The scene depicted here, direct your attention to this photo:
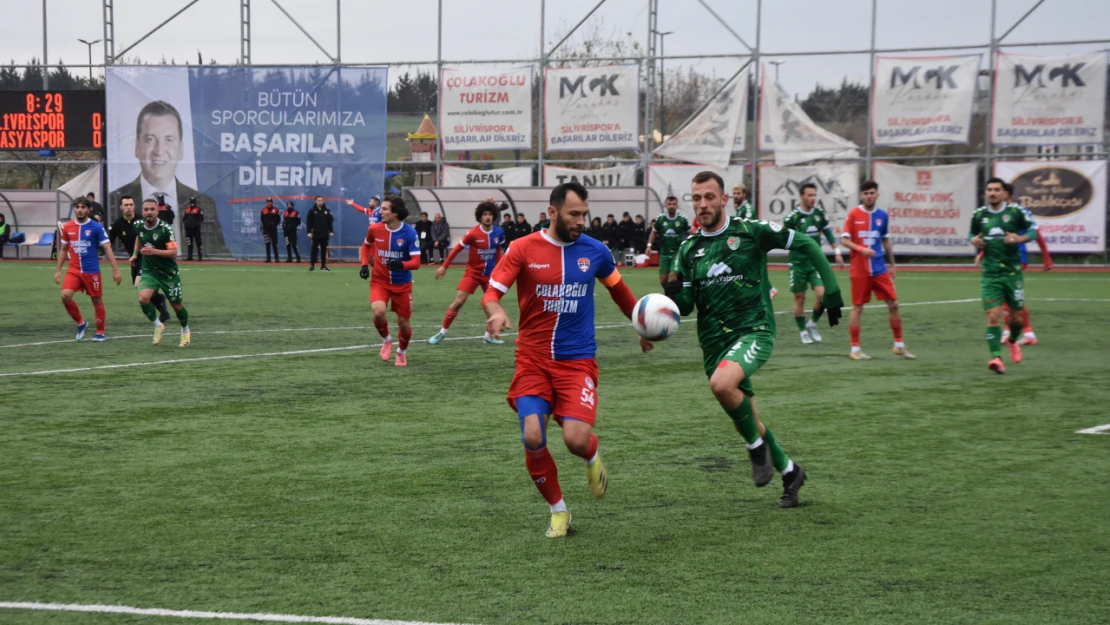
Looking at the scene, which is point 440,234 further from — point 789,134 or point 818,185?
point 818,185

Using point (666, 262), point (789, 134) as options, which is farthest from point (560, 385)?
point (789, 134)

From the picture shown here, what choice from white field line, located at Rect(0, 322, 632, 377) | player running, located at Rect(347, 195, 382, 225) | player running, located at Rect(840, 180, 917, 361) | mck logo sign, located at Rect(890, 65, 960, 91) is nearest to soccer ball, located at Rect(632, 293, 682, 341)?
player running, located at Rect(840, 180, 917, 361)

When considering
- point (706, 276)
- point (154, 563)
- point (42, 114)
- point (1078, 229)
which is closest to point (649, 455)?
point (706, 276)

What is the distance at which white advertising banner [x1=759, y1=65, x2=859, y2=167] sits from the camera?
36812mm

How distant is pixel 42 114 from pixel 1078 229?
3334cm

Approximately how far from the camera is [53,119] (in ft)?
132

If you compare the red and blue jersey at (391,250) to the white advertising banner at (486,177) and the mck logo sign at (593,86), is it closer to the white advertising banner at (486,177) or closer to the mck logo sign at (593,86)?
the mck logo sign at (593,86)

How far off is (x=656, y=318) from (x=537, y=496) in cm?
141

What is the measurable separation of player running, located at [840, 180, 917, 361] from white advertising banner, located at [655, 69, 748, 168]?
22.5 meters

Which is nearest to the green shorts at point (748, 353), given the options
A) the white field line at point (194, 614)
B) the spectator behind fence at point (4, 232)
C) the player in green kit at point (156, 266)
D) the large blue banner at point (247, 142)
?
the white field line at point (194, 614)

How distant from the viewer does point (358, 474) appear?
26.8ft

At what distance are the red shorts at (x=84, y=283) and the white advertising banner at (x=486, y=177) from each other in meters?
22.6

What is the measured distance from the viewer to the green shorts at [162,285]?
16.8 meters

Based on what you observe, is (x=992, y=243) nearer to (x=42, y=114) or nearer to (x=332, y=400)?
(x=332, y=400)
